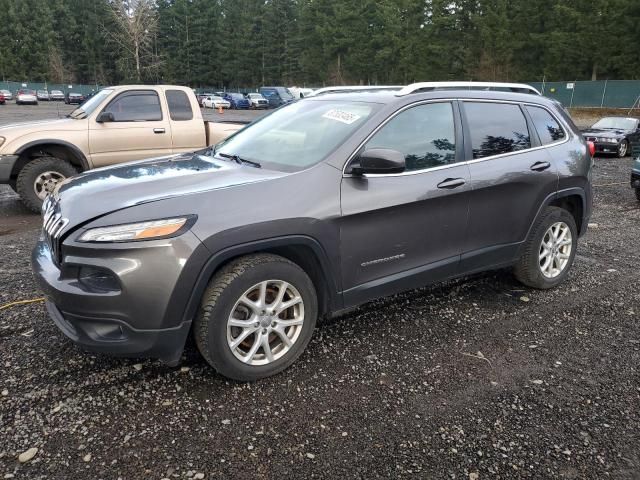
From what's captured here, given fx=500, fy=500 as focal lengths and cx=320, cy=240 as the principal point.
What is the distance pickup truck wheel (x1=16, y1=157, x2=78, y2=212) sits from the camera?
7.13 metres

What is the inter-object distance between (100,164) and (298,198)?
19.0 feet

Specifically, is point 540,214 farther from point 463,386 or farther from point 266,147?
point 266,147

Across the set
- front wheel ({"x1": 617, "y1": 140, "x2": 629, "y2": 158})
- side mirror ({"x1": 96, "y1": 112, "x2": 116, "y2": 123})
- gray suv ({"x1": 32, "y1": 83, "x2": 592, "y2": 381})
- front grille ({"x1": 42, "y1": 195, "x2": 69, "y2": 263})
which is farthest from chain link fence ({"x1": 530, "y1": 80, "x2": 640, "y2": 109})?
front grille ({"x1": 42, "y1": 195, "x2": 69, "y2": 263})

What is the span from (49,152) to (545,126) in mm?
6775

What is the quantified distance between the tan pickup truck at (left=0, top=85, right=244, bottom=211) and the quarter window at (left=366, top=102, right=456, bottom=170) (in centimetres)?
442

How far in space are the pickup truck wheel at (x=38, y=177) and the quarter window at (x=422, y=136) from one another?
5770 mm

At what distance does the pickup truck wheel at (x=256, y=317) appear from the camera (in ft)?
9.20

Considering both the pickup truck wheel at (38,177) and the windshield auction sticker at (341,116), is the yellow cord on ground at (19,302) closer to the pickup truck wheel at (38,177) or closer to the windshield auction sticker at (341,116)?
the windshield auction sticker at (341,116)

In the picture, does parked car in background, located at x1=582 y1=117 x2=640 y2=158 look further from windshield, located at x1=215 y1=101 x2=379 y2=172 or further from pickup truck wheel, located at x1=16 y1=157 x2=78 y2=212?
pickup truck wheel, located at x1=16 y1=157 x2=78 y2=212

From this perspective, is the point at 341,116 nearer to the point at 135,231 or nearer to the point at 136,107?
the point at 135,231

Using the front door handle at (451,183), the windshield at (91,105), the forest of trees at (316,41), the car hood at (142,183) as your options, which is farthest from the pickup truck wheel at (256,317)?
the forest of trees at (316,41)

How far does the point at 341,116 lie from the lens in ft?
11.8

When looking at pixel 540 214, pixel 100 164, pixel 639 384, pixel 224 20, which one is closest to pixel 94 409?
pixel 639 384

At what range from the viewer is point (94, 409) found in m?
2.75
